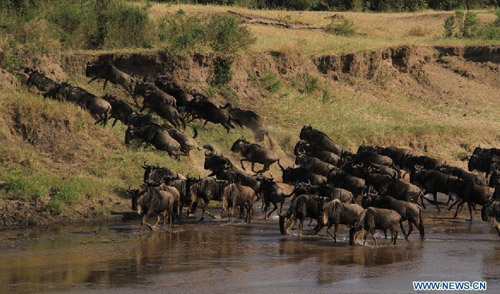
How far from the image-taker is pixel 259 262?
17.8 m

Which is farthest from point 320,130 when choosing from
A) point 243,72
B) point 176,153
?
point 176,153

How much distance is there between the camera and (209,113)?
2828 cm

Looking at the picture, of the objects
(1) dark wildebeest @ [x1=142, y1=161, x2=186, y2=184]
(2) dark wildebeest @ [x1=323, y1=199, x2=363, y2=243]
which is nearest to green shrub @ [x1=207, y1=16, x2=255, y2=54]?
(1) dark wildebeest @ [x1=142, y1=161, x2=186, y2=184]

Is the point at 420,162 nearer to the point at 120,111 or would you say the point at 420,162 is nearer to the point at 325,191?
the point at 325,191

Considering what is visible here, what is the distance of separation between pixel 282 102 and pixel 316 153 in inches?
242

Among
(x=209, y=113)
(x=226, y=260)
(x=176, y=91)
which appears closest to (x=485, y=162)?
(x=209, y=113)

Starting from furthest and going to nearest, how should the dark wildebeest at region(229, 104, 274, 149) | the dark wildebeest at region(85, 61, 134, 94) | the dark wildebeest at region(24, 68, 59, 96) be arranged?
the dark wildebeest at region(85, 61, 134, 94), the dark wildebeest at region(229, 104, 274, 149), the dark wildebeest at region(24, 68, 59, 96)

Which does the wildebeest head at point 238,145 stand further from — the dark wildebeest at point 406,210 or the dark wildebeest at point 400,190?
the dark wildebeest at point 406,210

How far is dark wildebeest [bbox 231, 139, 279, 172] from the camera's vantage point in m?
26.0

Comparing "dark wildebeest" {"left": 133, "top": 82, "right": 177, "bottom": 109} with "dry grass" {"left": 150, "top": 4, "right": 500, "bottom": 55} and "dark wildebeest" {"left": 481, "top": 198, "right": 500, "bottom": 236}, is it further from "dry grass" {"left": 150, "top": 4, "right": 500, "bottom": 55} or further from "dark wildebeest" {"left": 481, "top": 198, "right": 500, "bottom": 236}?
"dark wildebeest" {"left": 481, "top": 198, "right": 500, "bottom": 236}

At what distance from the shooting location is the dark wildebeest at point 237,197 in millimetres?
21672

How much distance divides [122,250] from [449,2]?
4425cm

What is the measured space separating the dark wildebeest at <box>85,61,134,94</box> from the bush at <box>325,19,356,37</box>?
609 inches

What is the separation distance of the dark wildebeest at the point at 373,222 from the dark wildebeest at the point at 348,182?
3598mm
